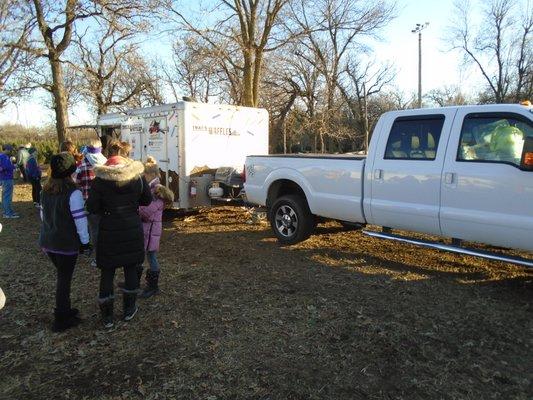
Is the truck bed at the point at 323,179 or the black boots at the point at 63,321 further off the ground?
the truck bed at the point at 323,179

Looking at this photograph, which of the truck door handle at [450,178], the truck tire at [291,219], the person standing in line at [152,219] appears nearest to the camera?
the person standing in line at [152,219]

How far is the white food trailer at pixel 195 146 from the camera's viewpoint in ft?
31.3

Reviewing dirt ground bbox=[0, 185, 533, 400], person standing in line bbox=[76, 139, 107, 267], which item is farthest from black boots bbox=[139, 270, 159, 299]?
person standing in line bbox=[76, 139, 107, 267]

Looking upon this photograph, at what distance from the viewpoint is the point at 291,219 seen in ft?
24.7

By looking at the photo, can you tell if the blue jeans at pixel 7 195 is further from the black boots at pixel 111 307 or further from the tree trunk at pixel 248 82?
the tree trunk at pixel 248 82

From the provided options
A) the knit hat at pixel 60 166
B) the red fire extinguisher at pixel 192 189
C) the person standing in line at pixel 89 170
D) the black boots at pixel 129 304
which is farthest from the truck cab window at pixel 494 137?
the red fire extinguisher at pixel 192 189

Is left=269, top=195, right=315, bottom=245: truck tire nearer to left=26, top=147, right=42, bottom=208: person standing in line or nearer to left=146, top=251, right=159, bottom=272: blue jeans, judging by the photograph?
left=146, top=251, right=159, bottom=272: blue jeans

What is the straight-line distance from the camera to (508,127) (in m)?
5.15

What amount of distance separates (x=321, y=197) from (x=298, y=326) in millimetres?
2818

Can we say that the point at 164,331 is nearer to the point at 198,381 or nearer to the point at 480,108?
the point at 198,381

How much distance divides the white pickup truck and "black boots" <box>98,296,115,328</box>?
3407mm

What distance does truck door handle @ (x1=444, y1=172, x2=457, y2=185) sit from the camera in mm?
5402

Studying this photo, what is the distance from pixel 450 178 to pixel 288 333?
2.62m

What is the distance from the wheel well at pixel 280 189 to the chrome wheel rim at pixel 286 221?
36 centimetres
